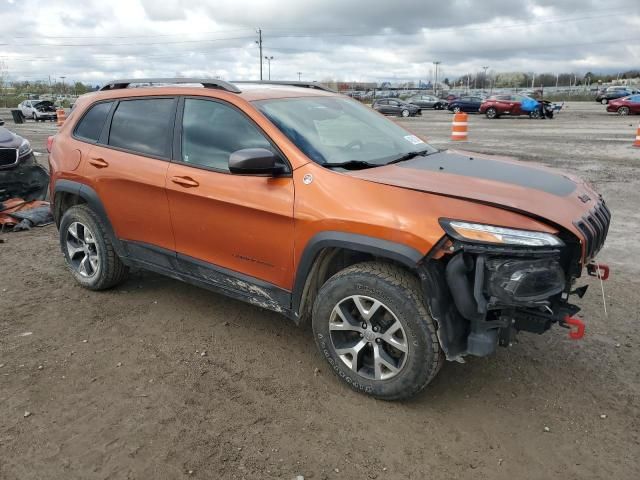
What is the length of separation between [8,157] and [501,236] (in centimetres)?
753

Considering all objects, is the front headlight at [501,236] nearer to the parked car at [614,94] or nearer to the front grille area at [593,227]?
the front grille area at [593,227]

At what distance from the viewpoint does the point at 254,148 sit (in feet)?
11.0

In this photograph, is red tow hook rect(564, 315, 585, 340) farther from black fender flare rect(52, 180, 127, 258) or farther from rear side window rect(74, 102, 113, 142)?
rear side window rect(74, 102, 113, 142)

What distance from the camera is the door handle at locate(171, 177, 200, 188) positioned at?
12.1 feet

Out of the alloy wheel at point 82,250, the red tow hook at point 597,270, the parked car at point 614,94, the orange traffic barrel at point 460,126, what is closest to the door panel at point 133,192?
the alloy wheel at point 82,250

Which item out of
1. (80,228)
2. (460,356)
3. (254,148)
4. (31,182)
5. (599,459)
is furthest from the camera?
(31,182)

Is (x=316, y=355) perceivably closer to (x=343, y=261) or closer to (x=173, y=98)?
(x=343, y=261)

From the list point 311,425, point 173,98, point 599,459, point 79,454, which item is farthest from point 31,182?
point 599,459

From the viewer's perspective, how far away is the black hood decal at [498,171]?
126 inches

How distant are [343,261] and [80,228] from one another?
2767 mm

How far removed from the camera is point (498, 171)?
343 centimetres

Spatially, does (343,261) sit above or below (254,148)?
below

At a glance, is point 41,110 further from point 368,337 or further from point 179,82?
point 368,337

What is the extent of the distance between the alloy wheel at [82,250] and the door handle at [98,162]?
1.98ft
